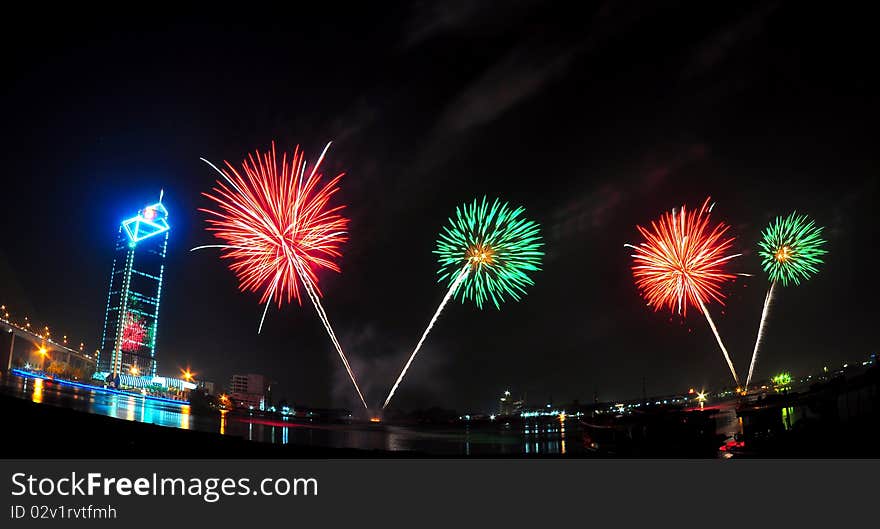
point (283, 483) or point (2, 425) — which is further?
point (2, 425)

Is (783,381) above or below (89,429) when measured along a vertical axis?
above

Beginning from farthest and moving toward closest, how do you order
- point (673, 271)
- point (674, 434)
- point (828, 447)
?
point (673, 271), point (674, 434), point (828, 447)

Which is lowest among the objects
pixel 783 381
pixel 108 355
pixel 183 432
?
pixel 183 432

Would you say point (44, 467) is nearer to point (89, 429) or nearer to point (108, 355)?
point (89, 429)

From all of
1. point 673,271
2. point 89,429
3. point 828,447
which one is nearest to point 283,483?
point 89,429

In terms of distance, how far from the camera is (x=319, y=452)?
25375 millimetres

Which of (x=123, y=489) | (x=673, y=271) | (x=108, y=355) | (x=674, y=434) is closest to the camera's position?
(x=123, y=489)

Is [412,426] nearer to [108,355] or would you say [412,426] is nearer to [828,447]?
[828,447]

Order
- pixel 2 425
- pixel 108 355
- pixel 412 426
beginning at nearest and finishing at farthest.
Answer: pixel 2 425 < pixel 412 426 < pixel 108 355

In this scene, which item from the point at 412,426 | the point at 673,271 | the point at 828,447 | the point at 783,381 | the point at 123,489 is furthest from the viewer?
the point at 783,381

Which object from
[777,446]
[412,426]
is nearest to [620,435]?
[777,446]

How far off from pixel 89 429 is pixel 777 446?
3856cm

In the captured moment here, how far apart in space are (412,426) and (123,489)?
86769mm

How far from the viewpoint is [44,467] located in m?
17.4
